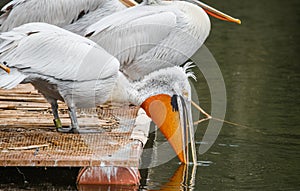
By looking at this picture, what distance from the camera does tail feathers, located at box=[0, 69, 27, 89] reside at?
5.64 metres

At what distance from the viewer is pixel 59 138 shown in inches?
232

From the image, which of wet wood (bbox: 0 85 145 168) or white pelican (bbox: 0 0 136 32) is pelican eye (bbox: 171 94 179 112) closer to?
wet wood (bbox: 0 85 145 168)

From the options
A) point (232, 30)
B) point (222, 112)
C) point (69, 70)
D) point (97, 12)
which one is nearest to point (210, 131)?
point (222, 112)

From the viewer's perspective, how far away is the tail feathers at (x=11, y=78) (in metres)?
5.64

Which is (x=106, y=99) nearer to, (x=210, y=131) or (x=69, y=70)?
(x=69, y=70)

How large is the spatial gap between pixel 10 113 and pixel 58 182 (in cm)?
112

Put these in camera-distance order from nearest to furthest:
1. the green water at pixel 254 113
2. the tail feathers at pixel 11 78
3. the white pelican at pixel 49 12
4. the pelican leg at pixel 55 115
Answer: the tail feathers at pixel 11 78 < the green water at pixel 254 113 < the pelican leg at pixel 55 115 < the white pelican at pixel 49 12

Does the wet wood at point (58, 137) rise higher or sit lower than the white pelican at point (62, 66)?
lower

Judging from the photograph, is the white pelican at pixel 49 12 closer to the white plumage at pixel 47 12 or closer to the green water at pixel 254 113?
the white plumage at pixel 47 12

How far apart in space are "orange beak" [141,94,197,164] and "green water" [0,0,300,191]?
5.3 inches

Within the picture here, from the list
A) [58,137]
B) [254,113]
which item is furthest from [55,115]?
[254,113]

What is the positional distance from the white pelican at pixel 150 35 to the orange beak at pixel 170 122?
0.38m

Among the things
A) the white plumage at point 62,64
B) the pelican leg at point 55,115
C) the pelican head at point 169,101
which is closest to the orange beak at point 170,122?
the pelican head at point 169,101

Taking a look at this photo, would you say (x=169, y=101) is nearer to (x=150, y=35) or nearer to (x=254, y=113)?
(x=150, y=35)
